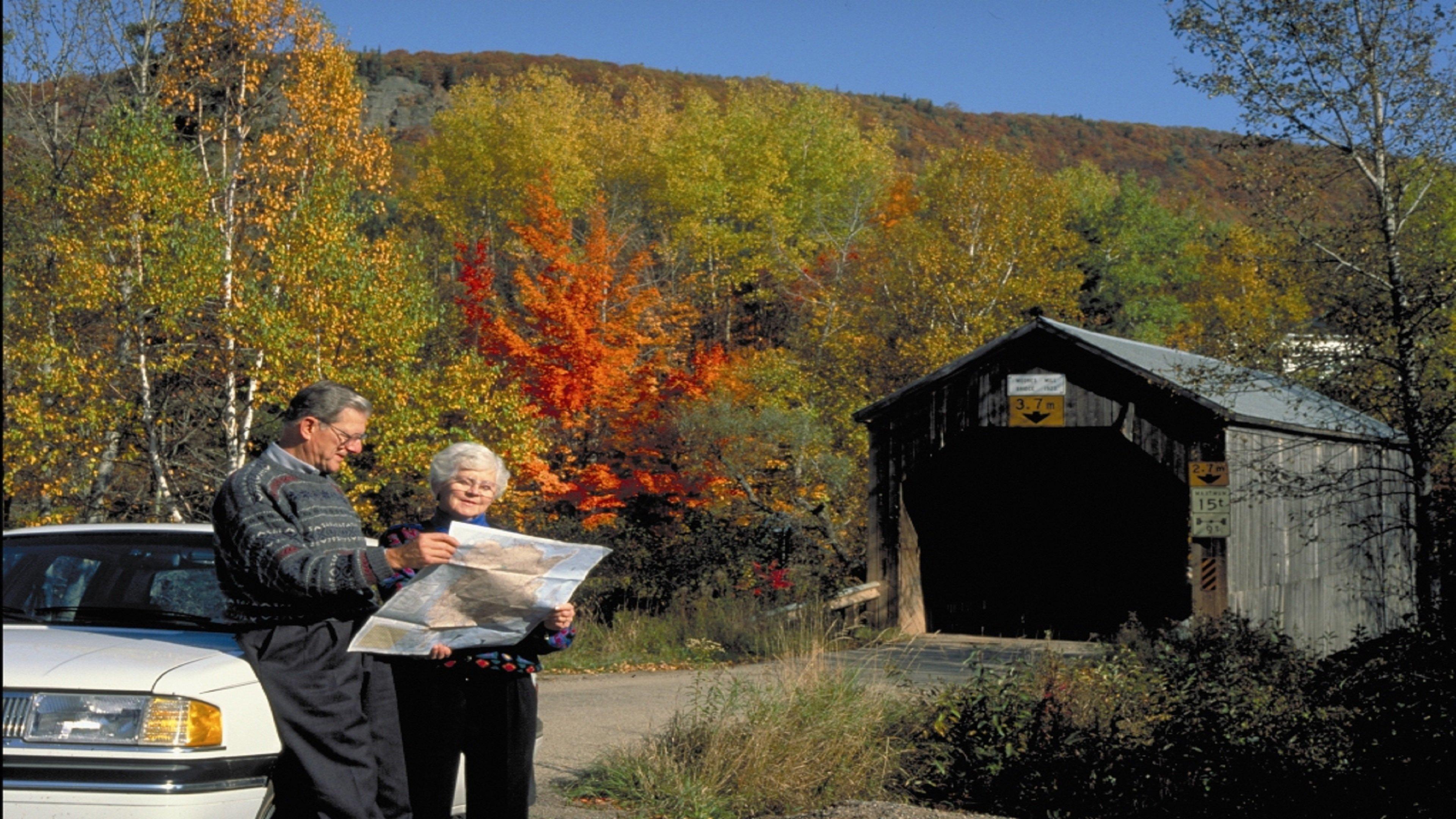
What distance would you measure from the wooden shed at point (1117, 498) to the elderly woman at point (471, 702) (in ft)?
32.7

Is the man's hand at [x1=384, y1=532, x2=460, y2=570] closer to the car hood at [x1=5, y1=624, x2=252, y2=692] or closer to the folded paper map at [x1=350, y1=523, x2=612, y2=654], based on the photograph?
the folded paper map at [x1=350, y1=523, x2=612, y2=654]

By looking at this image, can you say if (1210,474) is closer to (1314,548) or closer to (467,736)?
(1314,548)

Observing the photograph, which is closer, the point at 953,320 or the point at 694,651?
the point at 694,651

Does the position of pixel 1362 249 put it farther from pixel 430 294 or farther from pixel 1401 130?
pixel 430 294

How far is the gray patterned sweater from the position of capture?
3.79 m

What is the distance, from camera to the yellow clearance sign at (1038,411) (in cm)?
1866

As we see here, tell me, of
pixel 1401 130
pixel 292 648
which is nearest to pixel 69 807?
pixel 292 648

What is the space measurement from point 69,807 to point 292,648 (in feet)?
2.44

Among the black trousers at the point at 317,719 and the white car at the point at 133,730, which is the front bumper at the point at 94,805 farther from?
the black trousers at the point at 317,719

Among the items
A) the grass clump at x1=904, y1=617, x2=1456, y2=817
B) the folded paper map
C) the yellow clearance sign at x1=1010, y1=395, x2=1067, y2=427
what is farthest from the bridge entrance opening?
the folded paper map

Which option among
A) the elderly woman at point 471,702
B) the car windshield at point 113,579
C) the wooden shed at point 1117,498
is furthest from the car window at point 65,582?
A: the wooden shed at point 1117,498

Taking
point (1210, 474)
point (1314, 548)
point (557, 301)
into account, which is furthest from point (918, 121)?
point (1210, 474)

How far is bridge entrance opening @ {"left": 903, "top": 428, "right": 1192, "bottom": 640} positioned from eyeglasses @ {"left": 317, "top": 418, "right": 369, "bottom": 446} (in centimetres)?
1776

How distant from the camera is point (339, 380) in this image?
63.0 feet
